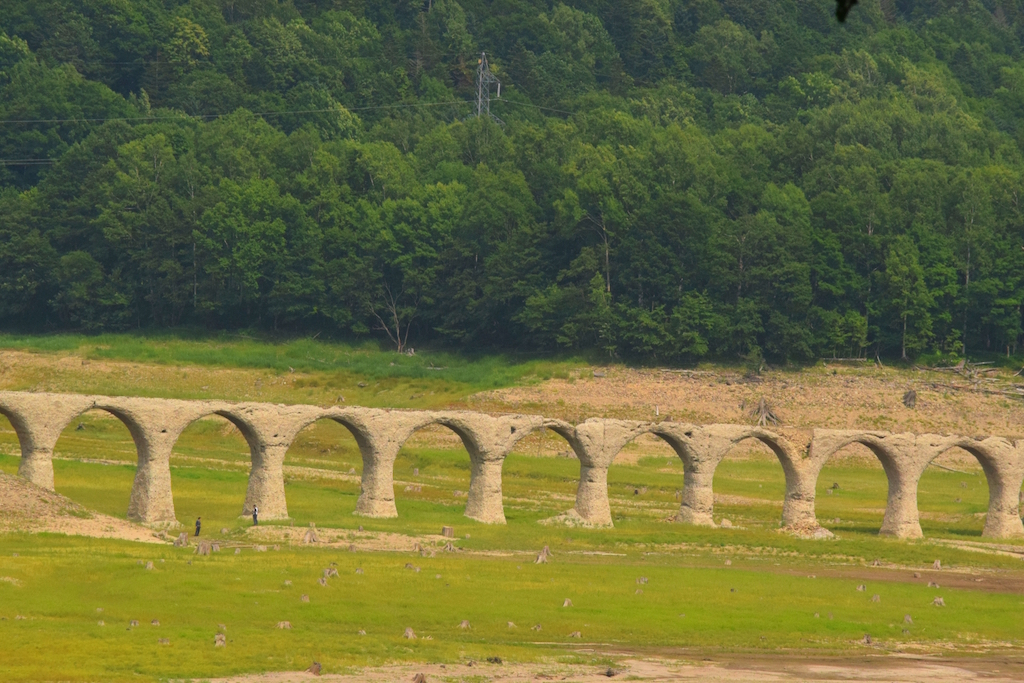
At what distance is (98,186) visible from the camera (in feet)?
421

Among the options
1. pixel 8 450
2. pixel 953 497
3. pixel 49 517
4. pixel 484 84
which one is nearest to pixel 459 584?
pixel 49 517

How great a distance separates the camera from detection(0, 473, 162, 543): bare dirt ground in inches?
2244

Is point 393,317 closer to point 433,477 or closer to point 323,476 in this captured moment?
point 433,477

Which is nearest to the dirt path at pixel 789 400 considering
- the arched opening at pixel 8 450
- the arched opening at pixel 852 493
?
the arched opening at pixel 852 493

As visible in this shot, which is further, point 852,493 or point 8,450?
point 852,493

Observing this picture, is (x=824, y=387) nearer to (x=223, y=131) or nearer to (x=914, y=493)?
(x=914, y=493)

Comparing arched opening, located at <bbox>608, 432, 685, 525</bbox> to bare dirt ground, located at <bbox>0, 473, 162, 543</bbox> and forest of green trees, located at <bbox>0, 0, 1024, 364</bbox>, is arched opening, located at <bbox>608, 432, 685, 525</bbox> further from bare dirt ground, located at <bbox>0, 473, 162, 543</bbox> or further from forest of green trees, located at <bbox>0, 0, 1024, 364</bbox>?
bare dirt ground, located at <bbox>0, 473, 162, 543</bbox>

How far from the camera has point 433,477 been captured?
8481 centimetres

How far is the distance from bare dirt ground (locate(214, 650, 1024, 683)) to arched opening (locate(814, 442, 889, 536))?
83.6 feet

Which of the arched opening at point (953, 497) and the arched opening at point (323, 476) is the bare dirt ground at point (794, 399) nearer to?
the arched opening at point (953, 497)

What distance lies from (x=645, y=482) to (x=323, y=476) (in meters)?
16.2

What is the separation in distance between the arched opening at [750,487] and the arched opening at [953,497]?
21.9 ft

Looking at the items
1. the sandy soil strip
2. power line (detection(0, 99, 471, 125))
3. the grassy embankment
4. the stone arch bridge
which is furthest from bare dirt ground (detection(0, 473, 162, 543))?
power line (detection(0, 99, 471, 125))

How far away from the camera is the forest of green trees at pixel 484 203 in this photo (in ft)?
375
